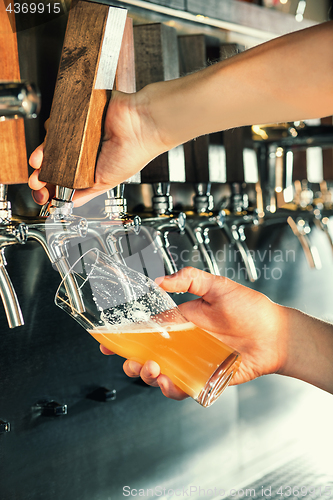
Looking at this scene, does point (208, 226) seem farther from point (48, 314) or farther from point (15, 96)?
point (15, 96)

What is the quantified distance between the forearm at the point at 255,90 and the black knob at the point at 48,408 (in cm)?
53

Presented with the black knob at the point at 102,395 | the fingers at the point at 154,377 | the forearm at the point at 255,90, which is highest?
the forearm at the point at 255,90

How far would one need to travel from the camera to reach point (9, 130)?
729 mm

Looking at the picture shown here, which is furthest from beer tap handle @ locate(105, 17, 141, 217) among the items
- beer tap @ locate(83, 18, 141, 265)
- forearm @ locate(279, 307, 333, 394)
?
forearm @ locate(279, 307, 333, 394)

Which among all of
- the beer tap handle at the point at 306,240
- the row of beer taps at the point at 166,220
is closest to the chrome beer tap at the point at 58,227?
the row of beer taps at the point at 166,220

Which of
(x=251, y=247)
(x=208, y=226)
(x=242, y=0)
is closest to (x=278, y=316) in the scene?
(x=208, y=226)

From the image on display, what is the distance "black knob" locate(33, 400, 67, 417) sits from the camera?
0.84m

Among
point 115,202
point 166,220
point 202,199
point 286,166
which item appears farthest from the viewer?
point 286,166

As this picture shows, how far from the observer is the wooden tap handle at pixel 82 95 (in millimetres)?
620

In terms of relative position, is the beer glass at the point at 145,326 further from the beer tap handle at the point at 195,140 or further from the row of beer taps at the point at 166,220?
the beer tap handle at the point at 195,140

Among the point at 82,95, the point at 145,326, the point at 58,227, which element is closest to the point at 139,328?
the point at 145,326

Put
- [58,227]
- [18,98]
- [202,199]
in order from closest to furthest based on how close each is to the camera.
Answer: [18,98]
[58,227]
[202,199]

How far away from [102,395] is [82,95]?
62 centimetres

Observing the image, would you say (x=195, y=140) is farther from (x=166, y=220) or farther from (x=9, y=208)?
(x=9, y=208)
